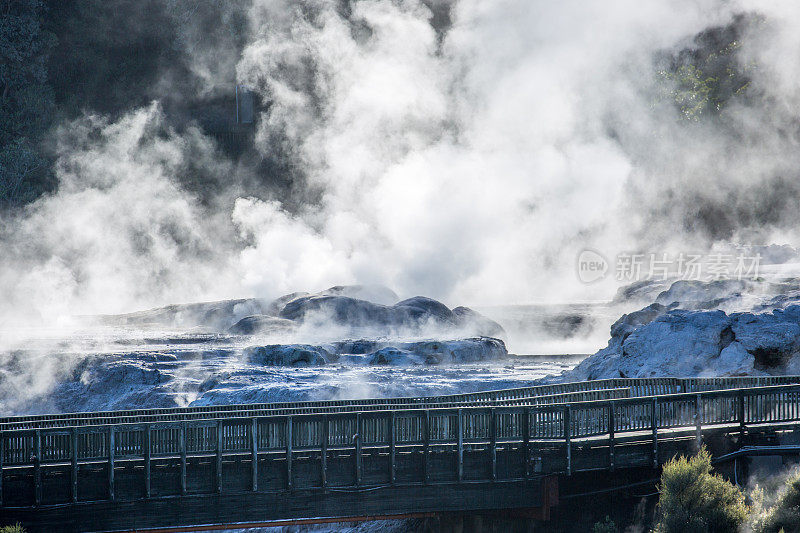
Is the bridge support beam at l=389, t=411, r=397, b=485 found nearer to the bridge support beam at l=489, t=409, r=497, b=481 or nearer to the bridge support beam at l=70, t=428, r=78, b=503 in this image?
the bridge support beam at l=489, t=409, r=497, b=481

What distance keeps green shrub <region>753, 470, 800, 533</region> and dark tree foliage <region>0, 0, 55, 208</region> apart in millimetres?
72786

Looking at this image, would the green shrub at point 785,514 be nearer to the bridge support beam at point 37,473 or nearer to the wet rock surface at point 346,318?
the bridge support beam at point 37,473

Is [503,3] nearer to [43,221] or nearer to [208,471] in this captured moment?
[43,221]

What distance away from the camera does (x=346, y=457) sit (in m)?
16.0

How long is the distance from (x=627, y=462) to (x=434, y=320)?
29663 mm

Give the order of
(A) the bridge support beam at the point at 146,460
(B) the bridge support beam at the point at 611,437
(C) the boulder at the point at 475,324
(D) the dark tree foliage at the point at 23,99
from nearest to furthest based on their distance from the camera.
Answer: (A) the bridge support beam at the point at 146,460 < (B) the bridge support beam at the point at 611,437 < (C) the boulder at the point at 475,324 < (D) the dark tree foliage at the point at 23,99

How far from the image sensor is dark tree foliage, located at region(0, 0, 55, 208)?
7712 centimetres

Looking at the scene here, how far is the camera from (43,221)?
261 ft

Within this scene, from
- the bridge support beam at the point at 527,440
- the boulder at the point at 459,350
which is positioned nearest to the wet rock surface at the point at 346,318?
the boulder at the point at 459,350

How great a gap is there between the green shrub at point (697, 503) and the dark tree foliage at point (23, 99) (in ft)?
234

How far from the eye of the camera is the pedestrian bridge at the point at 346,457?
49.3 ft

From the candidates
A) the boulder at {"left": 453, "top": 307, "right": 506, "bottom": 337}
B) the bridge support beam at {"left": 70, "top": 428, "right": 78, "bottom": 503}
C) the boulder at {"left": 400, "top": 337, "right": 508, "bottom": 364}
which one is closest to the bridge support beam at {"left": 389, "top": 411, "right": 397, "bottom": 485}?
the bridge support beam at {"left": 70, "top": 428, "right": 78, "bottom": 503}

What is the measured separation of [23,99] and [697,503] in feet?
257

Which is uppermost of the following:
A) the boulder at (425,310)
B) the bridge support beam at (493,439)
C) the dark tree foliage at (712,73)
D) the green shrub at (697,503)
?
the dark tree foliage at (712,73)
